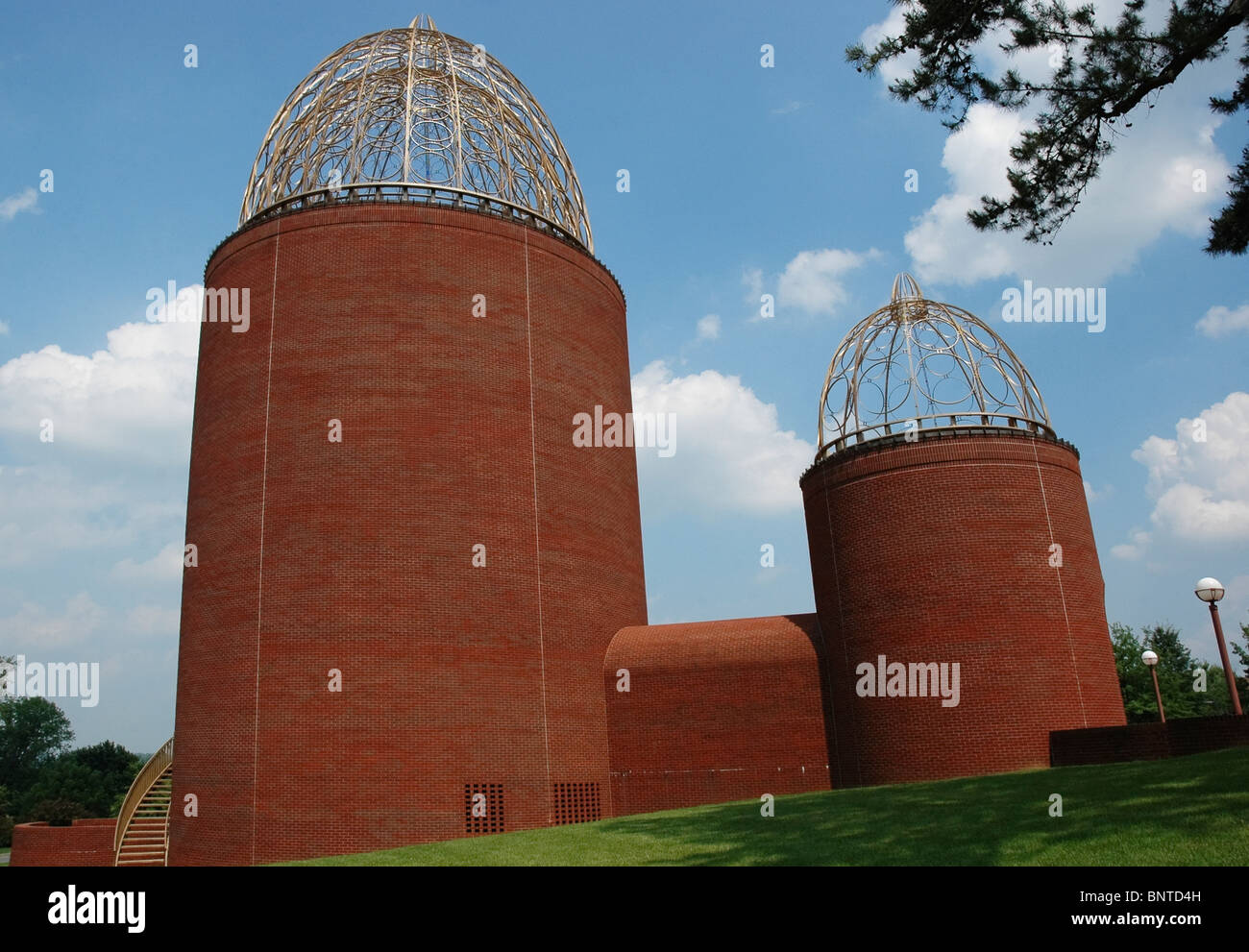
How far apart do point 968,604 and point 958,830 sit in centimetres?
948

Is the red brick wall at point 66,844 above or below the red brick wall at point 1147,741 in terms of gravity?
below

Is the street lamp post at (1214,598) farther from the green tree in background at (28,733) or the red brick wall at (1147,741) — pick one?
the green tree in background at (28,733)

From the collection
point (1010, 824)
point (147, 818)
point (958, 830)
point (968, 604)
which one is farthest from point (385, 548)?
point (1010, 824)

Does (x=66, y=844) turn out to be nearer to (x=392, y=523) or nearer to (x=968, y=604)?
(x=392, y=523)

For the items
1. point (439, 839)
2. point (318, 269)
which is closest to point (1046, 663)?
point (439, 839)

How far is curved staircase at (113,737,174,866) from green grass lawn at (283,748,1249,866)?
480 inches

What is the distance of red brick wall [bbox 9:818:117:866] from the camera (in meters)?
24.0

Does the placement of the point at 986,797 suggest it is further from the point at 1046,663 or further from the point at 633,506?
the point at 633,506

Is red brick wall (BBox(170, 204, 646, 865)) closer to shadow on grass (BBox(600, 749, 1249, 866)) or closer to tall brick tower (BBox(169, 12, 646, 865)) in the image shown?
tall brick tower (BBox(169, 12, 646, 865))

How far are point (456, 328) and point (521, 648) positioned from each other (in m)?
7.67

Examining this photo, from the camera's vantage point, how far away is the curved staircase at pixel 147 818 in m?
23.8

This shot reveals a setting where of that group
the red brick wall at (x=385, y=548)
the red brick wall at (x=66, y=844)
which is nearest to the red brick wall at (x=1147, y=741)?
the red brick wall at (x=385, y=548)

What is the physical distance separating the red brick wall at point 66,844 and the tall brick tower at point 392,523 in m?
4.73

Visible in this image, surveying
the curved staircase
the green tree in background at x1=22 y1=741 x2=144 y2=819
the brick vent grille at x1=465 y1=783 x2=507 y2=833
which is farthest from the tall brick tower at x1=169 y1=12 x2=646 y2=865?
the green tree in background at x1=22 y1=741 x2=144 y2=819
